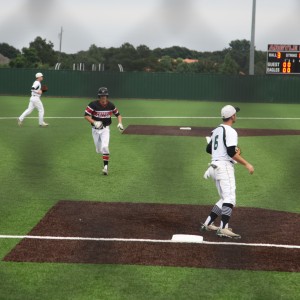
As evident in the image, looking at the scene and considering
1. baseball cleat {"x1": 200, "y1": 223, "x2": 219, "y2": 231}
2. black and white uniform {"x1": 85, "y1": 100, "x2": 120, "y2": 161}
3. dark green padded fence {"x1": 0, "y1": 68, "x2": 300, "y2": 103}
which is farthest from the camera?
dark green padded fence {"x1": 0, "y1": 68, "x2": 300, "y2": 103}

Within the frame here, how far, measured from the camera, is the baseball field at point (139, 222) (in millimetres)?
5004

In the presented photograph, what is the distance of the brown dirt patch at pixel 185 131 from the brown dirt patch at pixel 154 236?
29.5ft

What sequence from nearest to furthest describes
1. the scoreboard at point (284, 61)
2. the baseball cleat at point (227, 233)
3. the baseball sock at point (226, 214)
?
the baseball cleat at point (227, 233)
the baseball sock at point (226, 214)
the scoreboard at point (284, 61)

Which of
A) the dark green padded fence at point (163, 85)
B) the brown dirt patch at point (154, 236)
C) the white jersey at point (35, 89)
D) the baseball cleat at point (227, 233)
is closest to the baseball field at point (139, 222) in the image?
the brown dirt patch at point (154, 236)

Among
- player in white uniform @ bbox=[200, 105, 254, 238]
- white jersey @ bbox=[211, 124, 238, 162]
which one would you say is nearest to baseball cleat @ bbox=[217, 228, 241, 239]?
player in white uniform @ bbox=[200, 105, 254, 238]

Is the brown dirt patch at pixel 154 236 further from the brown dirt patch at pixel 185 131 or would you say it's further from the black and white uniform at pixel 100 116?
the brown dirt patch at pixel 185 131

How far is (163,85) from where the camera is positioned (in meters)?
31.3

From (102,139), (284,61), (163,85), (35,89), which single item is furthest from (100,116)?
(163,85)

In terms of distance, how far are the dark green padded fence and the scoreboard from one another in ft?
5.07

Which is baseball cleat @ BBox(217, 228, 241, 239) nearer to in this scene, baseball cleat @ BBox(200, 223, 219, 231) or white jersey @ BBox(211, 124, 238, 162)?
baseball cleat @ BBox(200, 223, 219, 231)

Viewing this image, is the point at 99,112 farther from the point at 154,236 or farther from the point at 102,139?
the point at 154,236

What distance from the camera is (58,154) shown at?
1306cm

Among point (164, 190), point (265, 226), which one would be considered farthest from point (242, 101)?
point (265, 226)

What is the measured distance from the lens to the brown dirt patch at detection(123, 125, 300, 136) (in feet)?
56.4
